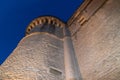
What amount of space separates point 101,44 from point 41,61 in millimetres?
2350

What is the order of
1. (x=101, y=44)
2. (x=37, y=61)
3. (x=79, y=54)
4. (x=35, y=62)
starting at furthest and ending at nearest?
(x=79, y=54), (x=101, y=44), (x=37, y=61), (x=35, y=62)

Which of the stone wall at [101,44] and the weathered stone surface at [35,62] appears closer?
the weathered stone surface at [35,62]

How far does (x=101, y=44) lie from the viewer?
624 centimetres

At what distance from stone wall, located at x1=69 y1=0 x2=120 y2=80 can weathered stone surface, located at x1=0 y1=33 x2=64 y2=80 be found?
95cm

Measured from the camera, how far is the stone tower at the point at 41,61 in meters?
4.92

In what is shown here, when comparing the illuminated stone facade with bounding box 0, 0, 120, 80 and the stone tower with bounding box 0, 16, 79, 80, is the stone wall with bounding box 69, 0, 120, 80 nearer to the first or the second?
the illuminated stone facade with bounding box 0, 0, 120, 80

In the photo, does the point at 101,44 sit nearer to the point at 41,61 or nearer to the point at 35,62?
the point at 41,61

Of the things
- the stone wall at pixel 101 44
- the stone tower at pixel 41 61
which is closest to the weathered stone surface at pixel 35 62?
the stone tower at pixel 41 61

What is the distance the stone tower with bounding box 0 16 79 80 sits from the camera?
492cm

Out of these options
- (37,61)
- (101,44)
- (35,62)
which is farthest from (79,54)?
(35,62)

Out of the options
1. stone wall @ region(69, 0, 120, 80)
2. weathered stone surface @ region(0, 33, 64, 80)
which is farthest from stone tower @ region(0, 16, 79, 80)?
stone wall @ region(69, 0, 120, 80)

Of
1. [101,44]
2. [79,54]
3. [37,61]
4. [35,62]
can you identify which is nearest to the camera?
[35,62]

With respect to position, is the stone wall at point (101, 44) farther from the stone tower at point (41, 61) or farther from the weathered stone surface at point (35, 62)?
the weathered stone surface at point (35, 62)

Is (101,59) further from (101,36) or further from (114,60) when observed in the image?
(101,36)
